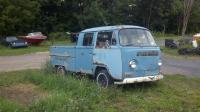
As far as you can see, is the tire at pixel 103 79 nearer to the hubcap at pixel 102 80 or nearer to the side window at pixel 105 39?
the hubcap at pixel 102 80

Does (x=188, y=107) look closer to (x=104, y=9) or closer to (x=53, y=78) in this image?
(x=53, y=78)

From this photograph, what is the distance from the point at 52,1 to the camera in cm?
6450

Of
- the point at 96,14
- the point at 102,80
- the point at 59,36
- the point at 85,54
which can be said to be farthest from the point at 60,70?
the point at 96,14

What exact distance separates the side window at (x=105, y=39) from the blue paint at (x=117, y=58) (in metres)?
0.10

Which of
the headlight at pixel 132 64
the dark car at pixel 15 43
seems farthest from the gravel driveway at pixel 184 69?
the dark car at pixel 15 43

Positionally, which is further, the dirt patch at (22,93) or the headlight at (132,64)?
the headlight at (132,64)

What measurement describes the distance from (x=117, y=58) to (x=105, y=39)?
120 cm

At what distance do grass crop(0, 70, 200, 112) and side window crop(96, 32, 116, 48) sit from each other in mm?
1460

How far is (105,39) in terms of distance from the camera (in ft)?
45.5

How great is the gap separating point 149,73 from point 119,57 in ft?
4.03

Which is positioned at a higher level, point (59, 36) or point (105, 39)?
point (105, 39)

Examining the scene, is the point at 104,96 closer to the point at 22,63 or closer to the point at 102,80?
the point at 102,80

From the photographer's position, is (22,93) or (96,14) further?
(96,14)

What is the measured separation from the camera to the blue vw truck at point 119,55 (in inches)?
507
